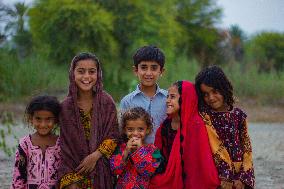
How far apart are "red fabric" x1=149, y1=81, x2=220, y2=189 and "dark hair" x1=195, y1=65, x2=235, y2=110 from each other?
0.26 ft

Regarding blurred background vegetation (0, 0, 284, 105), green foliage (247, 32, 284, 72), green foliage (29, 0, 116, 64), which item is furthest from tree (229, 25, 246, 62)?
green foliage (29, 0, 116, 64)

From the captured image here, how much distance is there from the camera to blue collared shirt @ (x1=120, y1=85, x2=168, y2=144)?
354 cm

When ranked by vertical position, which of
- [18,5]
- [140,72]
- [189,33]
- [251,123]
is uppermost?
[189,33]

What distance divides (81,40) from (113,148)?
54.1 feet

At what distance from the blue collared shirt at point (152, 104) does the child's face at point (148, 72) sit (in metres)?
0.11

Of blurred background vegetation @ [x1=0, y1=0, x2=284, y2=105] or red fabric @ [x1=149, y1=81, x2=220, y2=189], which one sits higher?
blurred background vegetation @ [x1=0, y1=0, x2=284, y2=105]

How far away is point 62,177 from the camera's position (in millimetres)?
3234

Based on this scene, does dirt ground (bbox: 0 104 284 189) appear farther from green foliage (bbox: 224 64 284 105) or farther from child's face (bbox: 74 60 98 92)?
child's face (bbox: 74 60 98 92)

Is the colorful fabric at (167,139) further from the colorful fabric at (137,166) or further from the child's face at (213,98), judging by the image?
the child's face at (213,98)

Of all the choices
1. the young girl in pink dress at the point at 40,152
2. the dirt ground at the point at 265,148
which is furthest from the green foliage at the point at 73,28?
the young girl in pink dress at the point at 40,152

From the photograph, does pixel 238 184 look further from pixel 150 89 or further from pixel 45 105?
pixel 45 105

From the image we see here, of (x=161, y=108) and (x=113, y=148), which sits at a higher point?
(x=161, y=108)

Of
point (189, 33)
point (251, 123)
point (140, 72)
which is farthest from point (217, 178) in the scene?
point (189, 33)

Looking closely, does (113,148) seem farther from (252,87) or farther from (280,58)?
(280,58)
